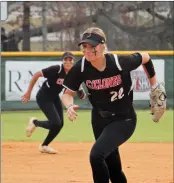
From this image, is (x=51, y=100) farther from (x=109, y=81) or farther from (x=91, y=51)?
(x=91, y=51)

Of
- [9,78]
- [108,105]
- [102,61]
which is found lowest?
[9,78]

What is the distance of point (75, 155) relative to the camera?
11.1 m

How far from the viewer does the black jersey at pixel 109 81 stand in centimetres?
645

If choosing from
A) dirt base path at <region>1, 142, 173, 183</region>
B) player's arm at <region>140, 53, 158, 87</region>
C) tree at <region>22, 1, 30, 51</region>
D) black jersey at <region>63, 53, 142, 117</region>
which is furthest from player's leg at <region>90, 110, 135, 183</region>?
tree at <region>22, 1, 30, 51</region>

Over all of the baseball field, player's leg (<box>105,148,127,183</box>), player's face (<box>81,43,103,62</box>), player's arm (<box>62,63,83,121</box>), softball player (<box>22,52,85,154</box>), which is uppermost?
player's face (<box>81,43,103,62</box>)

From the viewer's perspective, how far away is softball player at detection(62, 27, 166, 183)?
20.7 feet

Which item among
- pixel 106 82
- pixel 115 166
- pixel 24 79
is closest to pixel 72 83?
pixel 106 82

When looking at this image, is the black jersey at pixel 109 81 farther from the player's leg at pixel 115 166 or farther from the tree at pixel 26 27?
the tree at pixel 26 27

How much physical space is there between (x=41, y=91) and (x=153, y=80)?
4.75 meters

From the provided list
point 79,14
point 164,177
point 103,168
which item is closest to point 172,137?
point 164,177

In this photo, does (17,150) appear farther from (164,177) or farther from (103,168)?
(103,168)

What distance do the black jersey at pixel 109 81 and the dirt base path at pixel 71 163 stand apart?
6.51 ft

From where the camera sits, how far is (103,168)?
6.21 metres

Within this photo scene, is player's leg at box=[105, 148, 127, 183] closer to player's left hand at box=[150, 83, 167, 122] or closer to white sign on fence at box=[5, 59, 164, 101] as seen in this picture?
player's left hand at box=[150, 83, 167, 122]
